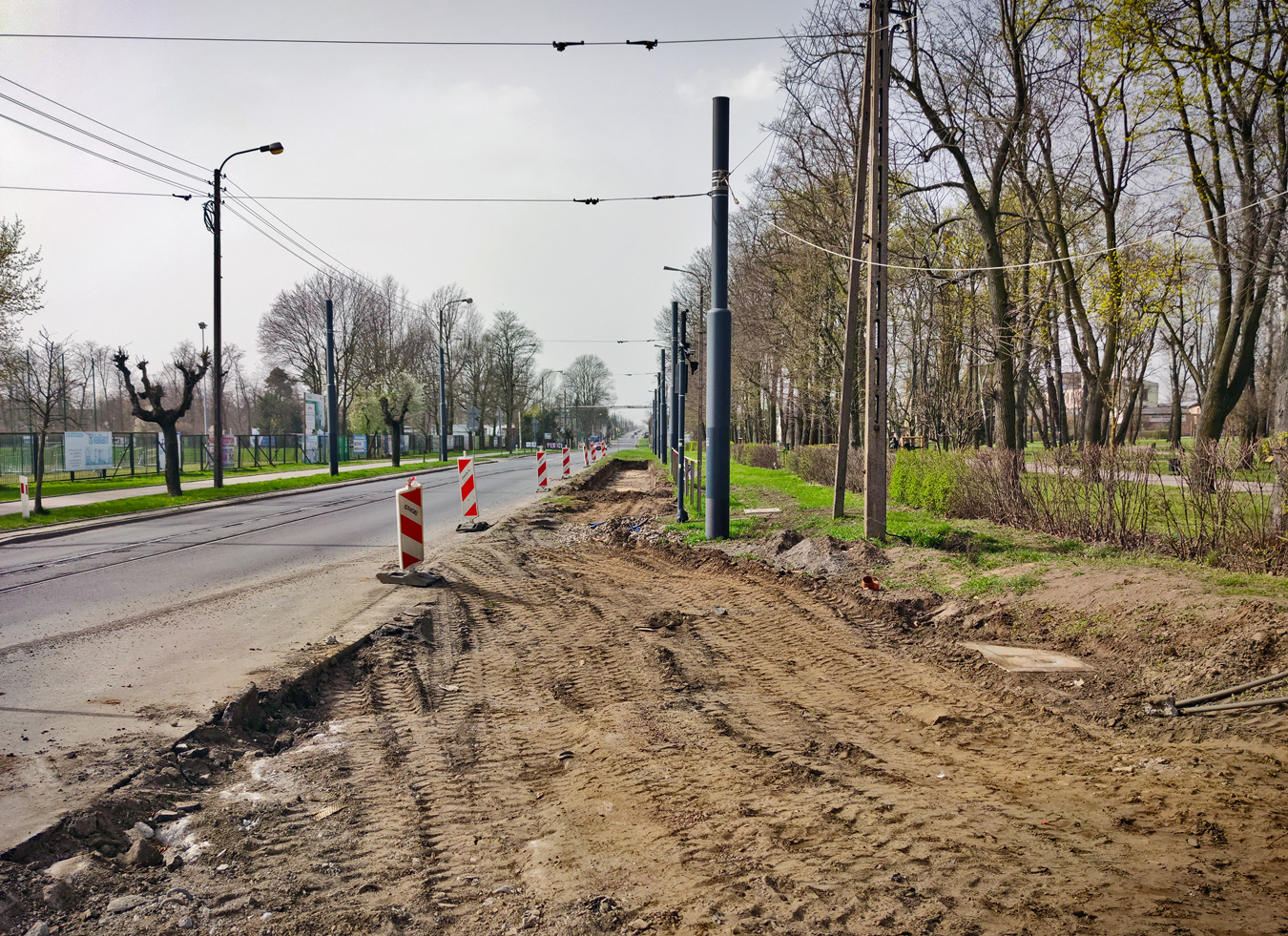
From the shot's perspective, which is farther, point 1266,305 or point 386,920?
point 1266,305

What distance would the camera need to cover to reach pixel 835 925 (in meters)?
2.78

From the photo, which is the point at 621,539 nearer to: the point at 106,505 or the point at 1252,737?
the point at 1252,737


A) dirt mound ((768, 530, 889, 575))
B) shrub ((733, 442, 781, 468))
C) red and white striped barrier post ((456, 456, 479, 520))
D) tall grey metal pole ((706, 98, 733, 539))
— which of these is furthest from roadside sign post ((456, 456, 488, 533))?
shrub ((733, 442, 781, 468))

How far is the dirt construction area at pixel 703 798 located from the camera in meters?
2.94

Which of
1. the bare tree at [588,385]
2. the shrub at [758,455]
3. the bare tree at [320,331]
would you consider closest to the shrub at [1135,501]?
the shrub at [758,455]

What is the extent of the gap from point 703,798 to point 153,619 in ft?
20.7

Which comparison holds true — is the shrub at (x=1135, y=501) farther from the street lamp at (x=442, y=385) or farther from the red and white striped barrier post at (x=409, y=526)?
the street lamp at (x=442, y=385)

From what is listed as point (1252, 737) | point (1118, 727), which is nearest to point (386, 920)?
point (1118, 727)

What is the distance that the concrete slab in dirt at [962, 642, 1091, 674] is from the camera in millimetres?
6152

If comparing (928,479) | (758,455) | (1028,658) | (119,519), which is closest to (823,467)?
(928,479)

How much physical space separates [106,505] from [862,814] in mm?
20758

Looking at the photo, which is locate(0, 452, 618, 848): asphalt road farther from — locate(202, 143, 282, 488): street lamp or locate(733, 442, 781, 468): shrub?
locate(733, 442, 781, 468): shrub

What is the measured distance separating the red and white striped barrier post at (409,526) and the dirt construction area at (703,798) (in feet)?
9.55

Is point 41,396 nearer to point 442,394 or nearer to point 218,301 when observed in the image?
point 218,301
